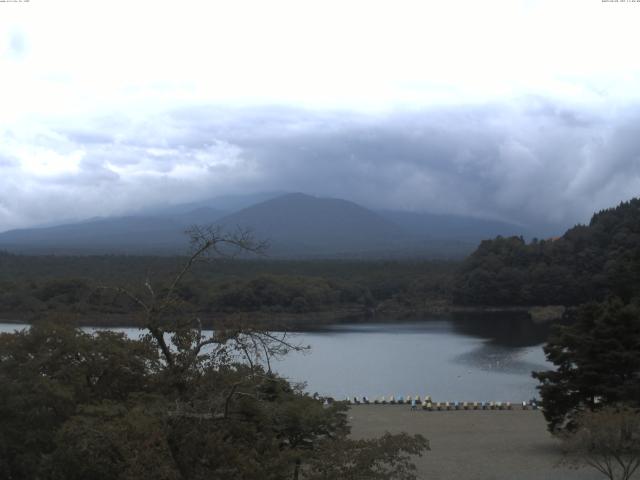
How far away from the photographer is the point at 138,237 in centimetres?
18362

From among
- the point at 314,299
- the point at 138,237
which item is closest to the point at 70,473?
the point at 314,299

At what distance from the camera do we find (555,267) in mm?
61688

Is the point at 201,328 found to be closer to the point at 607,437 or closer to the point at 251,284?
the point at 607,437

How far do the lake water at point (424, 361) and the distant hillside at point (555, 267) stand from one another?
38.7 ft

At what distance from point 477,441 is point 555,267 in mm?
47666

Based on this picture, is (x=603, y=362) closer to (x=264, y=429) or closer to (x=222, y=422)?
(x=264, y=429)

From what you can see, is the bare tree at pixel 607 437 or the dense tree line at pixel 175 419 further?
the bare tree at pixel 607 437

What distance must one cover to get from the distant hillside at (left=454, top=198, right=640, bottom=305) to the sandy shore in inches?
1544

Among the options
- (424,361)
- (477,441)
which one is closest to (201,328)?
(477,441)

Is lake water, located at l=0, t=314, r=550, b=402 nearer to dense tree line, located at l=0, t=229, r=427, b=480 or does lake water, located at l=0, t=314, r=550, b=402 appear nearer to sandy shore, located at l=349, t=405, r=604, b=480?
sandy shore, located at l=349, t=405, r=604, b=480

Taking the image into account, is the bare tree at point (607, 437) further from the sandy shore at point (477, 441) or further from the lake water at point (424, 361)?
the lake water at point (424, 361)

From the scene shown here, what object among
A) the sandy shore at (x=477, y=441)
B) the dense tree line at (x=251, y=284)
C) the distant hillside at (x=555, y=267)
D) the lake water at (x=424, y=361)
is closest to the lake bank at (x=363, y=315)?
the dense tree line at (x=251, y=284)

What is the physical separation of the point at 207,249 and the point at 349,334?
3991 centimetres

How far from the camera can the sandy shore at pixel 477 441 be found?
44.6ft
